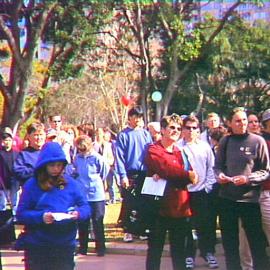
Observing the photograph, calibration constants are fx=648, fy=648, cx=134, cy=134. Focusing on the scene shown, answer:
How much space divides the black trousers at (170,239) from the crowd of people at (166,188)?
0.04 feet

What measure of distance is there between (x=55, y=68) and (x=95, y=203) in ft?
58.6

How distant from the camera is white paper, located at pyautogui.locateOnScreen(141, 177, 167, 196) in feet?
22.3

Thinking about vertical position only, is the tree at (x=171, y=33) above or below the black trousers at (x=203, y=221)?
above

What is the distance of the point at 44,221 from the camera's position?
506 cm

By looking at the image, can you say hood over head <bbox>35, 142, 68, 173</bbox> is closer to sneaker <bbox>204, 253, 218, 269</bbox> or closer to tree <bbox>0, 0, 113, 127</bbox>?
sneaker <bbox>204, 253, 218, 269</bbox>

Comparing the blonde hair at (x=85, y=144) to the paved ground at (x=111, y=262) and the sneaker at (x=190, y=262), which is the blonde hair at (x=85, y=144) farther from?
the sneaker at (x=190, y=262)

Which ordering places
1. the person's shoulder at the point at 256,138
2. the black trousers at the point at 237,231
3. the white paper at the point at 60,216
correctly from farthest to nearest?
the black trousers at the point at 237,231, the person's shoulder at the point at 256,138, the white paper at the point at 60,216

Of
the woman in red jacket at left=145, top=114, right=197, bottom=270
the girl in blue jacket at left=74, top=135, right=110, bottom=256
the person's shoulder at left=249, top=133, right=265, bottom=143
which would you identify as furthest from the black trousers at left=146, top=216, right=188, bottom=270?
the girl in blue jacket at left=74, top=135, right=110, bottom=256

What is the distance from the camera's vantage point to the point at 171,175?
671cm

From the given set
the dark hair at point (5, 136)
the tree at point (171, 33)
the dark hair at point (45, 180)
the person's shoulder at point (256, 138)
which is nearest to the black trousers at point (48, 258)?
the dark hair at point (45, 180)

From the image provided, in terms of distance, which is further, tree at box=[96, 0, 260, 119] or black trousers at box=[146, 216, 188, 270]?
tree at box=[96, 0, 260, 119]

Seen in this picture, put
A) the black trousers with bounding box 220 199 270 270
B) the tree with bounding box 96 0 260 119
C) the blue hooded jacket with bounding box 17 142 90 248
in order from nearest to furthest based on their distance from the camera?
1. the blue hooded jacket with bounding box 17 142 90 248
2. the black trousers with bounding box 220 199 270 270
3. the tree with bounding box 96 0 260 119

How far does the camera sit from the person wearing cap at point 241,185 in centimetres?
680

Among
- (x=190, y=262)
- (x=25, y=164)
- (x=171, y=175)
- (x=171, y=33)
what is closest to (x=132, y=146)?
(x=25, y=164)
